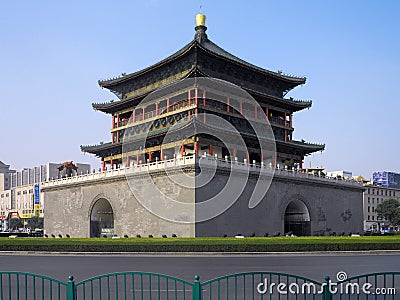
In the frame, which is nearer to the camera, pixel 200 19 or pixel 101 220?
pixel 101 220

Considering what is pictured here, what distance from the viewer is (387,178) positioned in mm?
117438

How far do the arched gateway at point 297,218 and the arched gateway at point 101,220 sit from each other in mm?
17187

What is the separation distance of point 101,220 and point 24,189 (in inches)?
3523

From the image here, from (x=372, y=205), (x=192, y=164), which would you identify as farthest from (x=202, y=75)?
(x=372, y=205)

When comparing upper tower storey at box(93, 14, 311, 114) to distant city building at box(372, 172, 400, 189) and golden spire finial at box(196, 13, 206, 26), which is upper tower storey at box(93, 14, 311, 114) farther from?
distant city building at box(372, 172, 400, 189)

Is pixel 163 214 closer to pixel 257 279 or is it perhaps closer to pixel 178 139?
pixel 178 139

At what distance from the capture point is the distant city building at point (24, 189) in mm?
117512

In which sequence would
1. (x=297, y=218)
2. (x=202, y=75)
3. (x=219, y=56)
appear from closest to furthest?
(x=202, y=75) → (x=219, y=56) → (x=297, y=218)

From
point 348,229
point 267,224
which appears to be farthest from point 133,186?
point 348,229

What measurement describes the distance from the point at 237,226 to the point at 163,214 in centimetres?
607

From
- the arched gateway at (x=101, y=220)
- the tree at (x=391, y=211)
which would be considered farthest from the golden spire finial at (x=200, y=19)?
the tree at (x=391, y=211)

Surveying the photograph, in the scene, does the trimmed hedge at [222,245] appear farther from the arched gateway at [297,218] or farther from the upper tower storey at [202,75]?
the upper tower storey at [202,75]

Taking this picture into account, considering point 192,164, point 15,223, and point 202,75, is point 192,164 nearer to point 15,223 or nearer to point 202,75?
point 202,75

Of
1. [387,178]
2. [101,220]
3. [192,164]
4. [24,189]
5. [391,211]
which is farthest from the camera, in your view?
[24,189]
